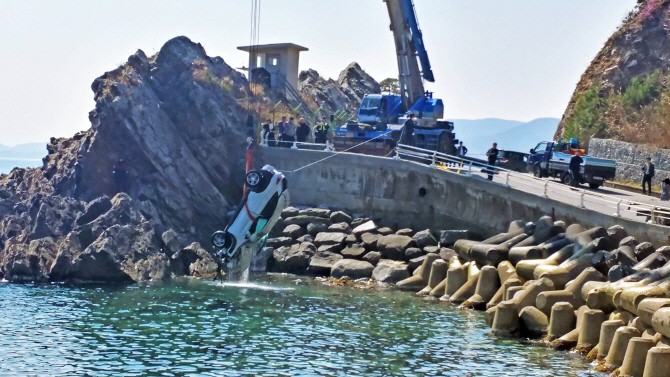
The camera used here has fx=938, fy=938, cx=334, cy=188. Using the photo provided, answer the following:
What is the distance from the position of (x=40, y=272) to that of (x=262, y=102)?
17.5 m

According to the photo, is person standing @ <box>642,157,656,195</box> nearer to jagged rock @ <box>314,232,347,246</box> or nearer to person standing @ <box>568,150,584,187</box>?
person standing @ <box>568,150,584,187</box>

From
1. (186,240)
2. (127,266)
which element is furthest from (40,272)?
(186,240)

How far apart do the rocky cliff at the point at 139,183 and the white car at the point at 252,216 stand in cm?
338

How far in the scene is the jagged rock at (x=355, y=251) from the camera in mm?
35156

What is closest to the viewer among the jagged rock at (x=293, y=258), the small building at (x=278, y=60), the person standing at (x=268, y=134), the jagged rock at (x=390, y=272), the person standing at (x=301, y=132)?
the jagged rock at (x=390, y=272)

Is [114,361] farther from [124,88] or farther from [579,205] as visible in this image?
[124,88]

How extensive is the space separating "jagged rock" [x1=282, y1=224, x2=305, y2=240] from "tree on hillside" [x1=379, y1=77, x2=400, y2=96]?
108 feet

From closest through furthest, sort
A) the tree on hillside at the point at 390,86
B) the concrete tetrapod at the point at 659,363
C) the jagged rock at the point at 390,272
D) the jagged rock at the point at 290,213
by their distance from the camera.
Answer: the concrete tetrapod at the point at 659,363
the jagged rock at the point at 390,272
the jagged rock at the point at 290,213
the tree on hillside at the point at 390,86

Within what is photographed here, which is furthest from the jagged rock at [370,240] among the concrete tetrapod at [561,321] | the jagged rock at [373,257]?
the concrete tetrapod at [561,321]

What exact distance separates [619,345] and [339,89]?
4522 cm

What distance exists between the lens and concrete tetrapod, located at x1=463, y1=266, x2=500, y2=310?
91.9ft

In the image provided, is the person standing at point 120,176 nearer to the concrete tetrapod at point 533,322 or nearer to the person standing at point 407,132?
the person standing at point 407,132

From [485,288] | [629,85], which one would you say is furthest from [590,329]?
[629,85]

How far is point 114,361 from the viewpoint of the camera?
20844mm
